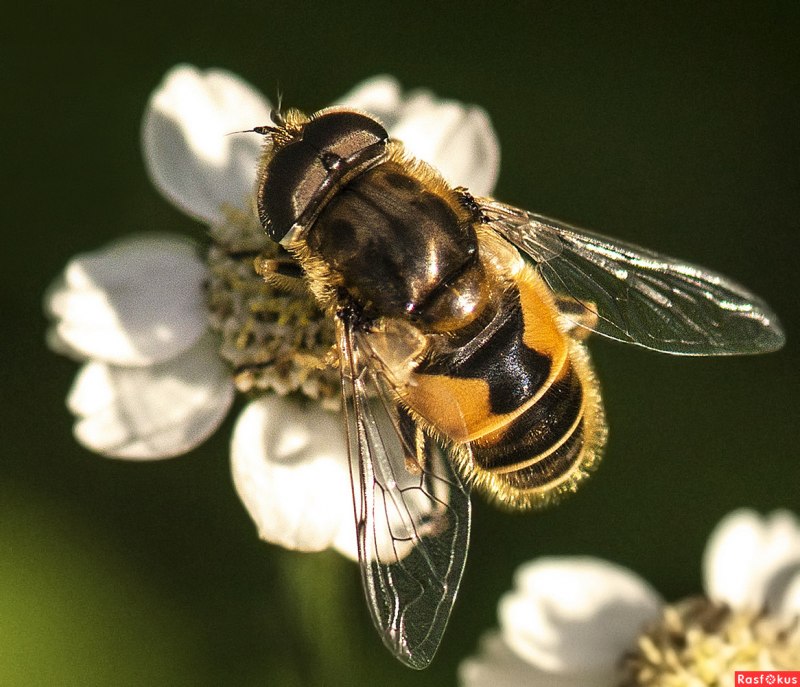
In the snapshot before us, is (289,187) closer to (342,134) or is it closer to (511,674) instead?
(342,134)

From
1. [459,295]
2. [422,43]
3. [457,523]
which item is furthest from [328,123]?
[422,43]

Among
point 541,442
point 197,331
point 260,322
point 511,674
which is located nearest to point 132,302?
point 197,331

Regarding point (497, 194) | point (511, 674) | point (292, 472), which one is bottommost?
point (511, 674)

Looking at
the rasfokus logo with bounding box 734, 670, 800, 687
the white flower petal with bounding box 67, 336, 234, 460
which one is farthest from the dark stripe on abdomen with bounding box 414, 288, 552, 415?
the rasfokus logo with bounding box 734, 670, 800, 687

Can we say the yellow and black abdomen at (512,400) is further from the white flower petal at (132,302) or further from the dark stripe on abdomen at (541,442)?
the white flower petal at (132,302)

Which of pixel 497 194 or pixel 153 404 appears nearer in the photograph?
pixel 153 404

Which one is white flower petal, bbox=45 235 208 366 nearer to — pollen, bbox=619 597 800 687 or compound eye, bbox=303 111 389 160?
compound eye, bbox=303 111 389 160

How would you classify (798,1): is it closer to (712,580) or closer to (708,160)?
(708,160)
